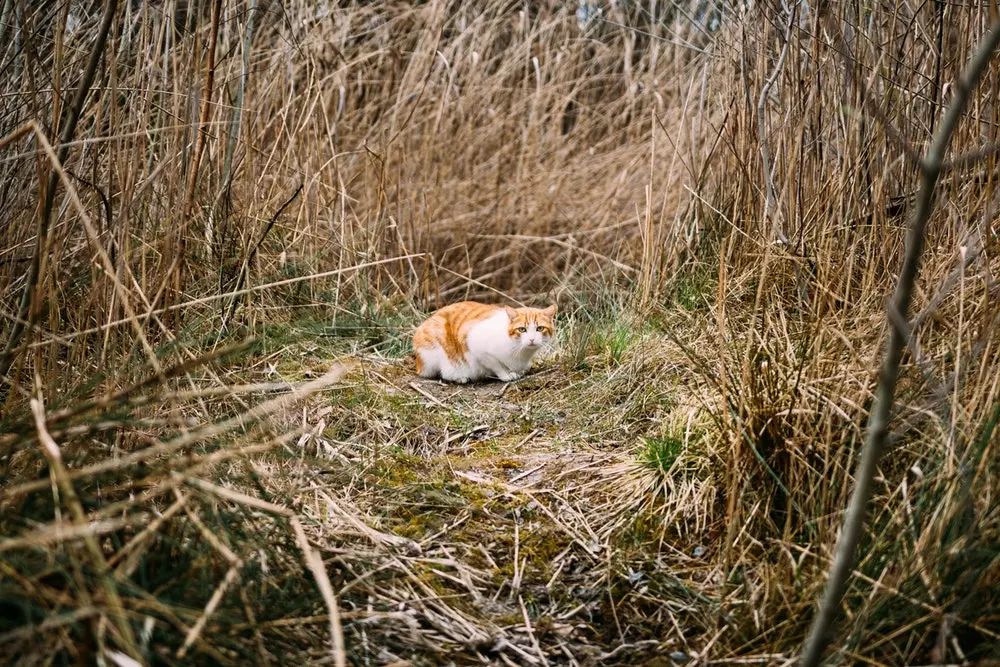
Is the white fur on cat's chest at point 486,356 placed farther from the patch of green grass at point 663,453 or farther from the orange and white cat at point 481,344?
the patch of green grass at point 663,453

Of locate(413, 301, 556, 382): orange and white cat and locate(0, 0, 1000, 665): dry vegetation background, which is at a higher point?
locate(0, 0, 1000, 665): dry vegetation background

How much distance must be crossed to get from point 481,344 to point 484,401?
27 cm

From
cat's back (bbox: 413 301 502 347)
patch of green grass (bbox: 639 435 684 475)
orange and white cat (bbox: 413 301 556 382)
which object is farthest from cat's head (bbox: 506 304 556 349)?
patch of green grass (bbox: 639 435 684 475)

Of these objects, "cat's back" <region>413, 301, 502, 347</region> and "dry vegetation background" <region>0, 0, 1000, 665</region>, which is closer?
"dry vegetation background" <region>0, 0, 1000, 665</region>

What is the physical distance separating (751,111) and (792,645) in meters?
1.70

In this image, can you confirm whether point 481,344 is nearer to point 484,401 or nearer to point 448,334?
point 448,334

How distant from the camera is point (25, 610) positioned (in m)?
1.18

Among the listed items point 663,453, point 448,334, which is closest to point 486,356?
point 448,334

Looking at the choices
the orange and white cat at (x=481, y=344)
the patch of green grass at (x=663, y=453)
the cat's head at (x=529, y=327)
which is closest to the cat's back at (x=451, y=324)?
the orange and white cat at (x=481, y=344)

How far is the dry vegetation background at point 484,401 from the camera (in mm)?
1439

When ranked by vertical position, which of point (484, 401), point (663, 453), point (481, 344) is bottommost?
point (484, 401)

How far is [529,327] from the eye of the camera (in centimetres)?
333

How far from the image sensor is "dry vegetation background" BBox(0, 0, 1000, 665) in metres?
1.44

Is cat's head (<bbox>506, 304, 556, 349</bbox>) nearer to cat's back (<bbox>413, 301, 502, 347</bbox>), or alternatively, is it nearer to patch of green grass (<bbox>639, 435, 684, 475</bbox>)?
cat's back (<bbox>413, 301, 502, 347</bbox>)
